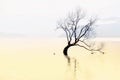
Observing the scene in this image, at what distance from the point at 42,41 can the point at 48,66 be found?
112 inches

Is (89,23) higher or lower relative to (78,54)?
higher

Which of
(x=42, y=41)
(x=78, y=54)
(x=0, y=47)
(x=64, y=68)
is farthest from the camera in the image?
(x=42, y=41)

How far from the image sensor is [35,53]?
22.0ft

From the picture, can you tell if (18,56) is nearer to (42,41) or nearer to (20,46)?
(20,46)

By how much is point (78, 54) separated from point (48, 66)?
972 mm

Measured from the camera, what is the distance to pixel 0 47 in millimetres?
7309

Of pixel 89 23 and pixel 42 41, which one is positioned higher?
pixel 89 23

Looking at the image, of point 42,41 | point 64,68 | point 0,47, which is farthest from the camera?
point 42,41

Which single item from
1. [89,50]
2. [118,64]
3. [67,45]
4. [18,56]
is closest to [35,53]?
[18,56]

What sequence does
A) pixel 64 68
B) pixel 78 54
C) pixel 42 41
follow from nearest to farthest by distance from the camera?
pixel 64 68, pixel 78 54, pixel 42 41

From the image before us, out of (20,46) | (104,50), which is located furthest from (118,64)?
(20,46)

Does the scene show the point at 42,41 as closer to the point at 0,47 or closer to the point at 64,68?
the point at 0,47

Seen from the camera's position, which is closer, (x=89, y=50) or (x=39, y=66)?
(x=39, y=66)

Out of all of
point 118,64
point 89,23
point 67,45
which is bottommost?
point 118,64
